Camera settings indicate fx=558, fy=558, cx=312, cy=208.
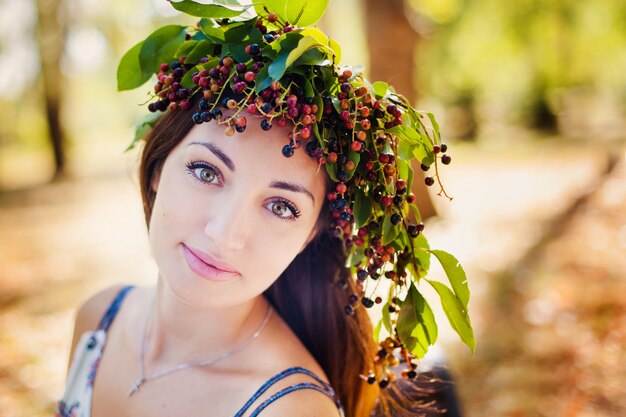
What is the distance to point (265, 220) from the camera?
1.74m

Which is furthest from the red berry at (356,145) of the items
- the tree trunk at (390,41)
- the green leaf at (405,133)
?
the tree trunk at (390,41)

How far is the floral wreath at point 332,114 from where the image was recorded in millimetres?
1594

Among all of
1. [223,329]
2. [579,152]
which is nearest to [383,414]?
[223,329]

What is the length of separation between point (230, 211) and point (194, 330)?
66 centimetres

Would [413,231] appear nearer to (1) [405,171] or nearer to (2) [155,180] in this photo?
(1) [405,171]

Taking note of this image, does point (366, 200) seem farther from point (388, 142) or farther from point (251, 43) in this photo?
point (251, 43)

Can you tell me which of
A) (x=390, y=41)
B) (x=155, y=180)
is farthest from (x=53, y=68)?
(x=155, y=180)

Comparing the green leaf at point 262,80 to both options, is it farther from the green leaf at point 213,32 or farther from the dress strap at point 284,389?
the dress strap at point 284,389

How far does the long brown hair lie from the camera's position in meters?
2.10

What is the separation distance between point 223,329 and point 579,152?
15653mm

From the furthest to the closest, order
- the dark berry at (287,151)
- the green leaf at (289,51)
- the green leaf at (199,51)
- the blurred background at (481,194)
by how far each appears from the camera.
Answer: the blurred background at (481,194), the green leaf at (199,51), the dark berry at (287,151), the green leaf at (289,51)

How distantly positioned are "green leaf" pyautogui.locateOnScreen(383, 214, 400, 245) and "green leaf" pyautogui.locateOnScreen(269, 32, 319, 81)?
0.54 m

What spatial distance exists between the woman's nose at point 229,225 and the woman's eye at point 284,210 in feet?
0.31

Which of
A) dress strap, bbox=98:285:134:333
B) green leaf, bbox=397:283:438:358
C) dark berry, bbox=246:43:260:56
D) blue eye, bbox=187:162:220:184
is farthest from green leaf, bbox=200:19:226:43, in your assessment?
dress strap, bbox=98:285:134:333
